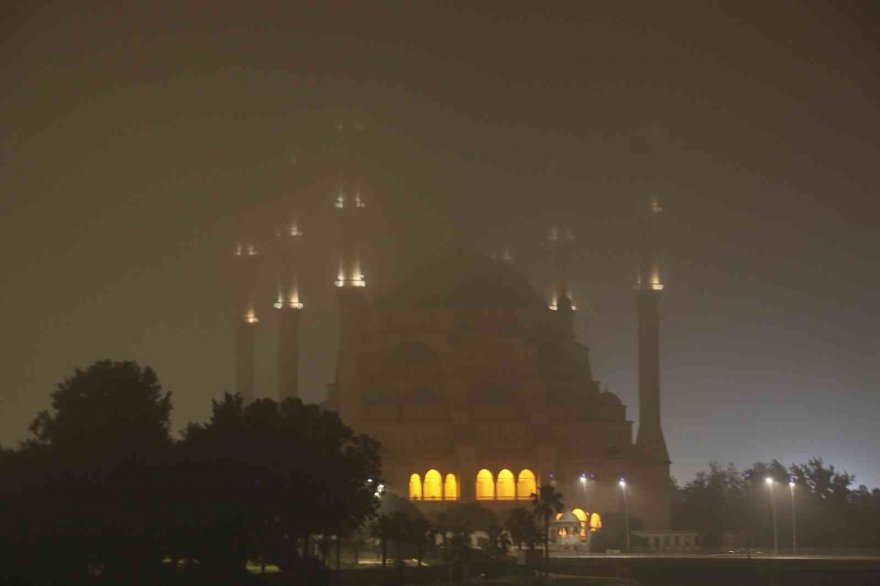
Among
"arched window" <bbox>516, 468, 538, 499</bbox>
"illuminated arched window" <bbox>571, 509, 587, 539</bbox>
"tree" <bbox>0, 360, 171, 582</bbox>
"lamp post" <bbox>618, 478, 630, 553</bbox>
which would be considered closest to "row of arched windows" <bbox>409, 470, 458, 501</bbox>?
"arched window" <bbox>516, 468, 538, 499</bbox>

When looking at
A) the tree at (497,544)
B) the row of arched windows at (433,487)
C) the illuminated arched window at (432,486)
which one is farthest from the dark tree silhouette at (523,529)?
the illuminated arched window at (432,486)

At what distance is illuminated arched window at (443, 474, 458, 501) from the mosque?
0.20ft

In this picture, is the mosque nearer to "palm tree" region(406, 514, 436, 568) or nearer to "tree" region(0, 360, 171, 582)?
"palm tree" region(406, 514, 436, 568)

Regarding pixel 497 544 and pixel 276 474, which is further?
pixel 497 544

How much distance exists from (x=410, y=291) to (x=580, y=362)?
12.2 metres

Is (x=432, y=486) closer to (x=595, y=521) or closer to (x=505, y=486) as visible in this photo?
(x=505, y=486)

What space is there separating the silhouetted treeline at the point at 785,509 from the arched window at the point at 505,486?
35.8ft

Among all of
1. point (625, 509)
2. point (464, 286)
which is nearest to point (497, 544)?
point (625, 509)

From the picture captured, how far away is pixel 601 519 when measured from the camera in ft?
380

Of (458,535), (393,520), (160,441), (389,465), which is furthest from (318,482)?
(389,465)

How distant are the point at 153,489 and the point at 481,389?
60.1 m

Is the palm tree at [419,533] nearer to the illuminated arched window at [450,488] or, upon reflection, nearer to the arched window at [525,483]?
the illuminated arched window at [450,488]

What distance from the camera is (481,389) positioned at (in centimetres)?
12262

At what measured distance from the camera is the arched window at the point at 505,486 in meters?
117
